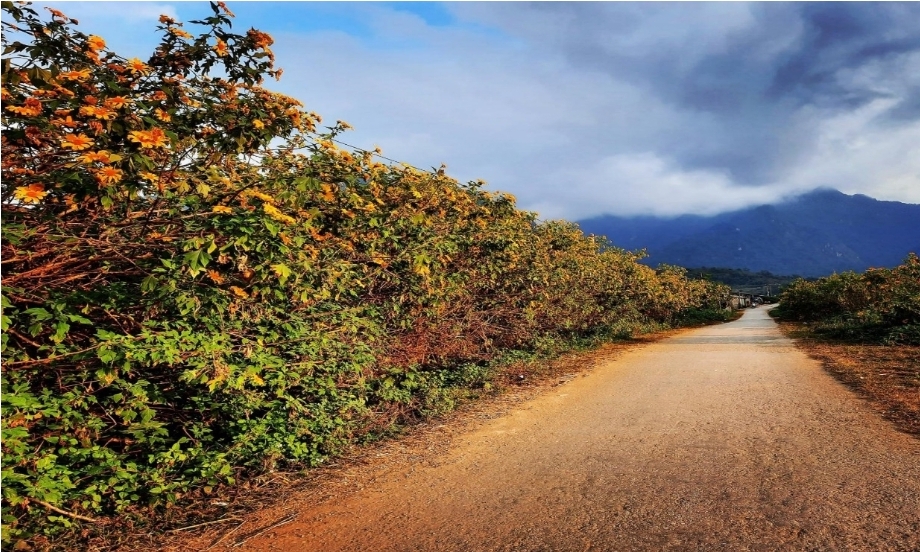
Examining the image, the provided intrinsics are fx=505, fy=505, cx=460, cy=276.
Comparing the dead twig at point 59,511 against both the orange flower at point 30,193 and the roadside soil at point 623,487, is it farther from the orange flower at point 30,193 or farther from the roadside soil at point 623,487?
the orange flower at point 30,193

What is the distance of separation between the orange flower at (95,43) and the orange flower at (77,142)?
704 millimetres

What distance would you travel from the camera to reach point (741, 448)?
15.4ft

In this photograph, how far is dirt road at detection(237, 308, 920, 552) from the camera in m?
3.12

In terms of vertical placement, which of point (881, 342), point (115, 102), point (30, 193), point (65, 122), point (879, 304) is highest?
point (115, 102)

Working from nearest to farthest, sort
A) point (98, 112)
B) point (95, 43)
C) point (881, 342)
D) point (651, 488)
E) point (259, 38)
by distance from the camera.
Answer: point (98, 112) < point (95, 43) < point (259, 38) < point (651, 488) < point (881, 342)

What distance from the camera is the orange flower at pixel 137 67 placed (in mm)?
2986

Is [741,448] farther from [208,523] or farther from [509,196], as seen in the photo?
[509,196]

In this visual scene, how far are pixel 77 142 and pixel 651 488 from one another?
4238mm

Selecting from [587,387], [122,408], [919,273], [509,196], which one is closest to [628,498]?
[122,408]

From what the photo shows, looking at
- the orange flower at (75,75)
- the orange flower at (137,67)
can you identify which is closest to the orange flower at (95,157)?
the orange flower at (75,75)

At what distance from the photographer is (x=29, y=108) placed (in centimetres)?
241

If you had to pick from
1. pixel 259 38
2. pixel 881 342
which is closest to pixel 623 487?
pixel 259 38

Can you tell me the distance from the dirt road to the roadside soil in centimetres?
1

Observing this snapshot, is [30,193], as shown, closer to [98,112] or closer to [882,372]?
[98,112]
